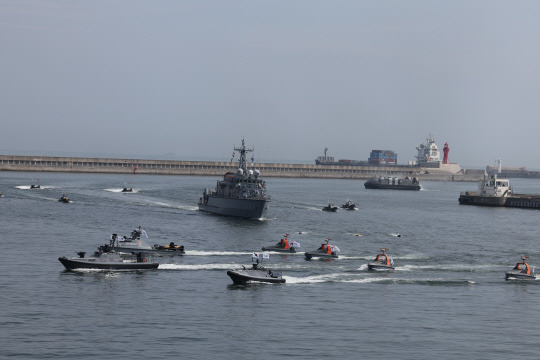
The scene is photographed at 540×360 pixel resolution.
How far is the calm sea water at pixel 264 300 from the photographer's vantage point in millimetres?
48562

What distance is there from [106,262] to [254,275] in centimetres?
1413

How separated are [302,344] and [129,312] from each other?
13.9m

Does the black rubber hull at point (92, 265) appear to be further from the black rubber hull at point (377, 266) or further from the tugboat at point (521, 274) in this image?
the tugboat at point (521, 274)

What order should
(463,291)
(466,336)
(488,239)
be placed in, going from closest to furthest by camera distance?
(466,336) → (463,291) → (488,239)

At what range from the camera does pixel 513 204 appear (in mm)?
187750

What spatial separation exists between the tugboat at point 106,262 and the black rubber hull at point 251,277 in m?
10.1

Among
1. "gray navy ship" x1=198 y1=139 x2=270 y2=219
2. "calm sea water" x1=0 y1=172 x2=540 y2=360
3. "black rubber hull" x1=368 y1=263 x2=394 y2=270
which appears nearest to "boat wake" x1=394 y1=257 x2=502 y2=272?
"calm sea water" x1=0 y1=172 x2=540 y2=360

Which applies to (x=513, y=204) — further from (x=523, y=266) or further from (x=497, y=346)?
(x=497, y=346)

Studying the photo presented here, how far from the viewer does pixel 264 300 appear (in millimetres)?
61656

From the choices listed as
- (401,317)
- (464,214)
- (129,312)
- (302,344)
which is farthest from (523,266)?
(464,214)

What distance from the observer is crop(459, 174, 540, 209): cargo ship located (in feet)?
611

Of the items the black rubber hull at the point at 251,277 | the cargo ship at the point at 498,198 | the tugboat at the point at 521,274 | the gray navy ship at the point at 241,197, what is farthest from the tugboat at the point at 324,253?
the cargo ship at the point at 498,198

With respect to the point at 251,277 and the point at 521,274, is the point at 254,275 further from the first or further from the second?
the point at 521,274

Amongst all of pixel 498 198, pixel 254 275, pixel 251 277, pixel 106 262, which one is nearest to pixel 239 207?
pixel 106 262
